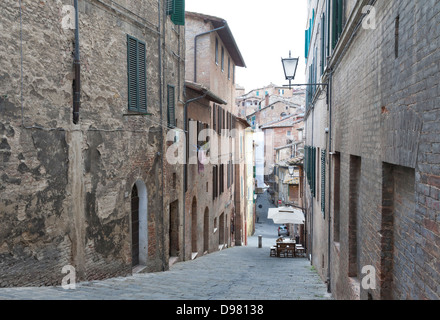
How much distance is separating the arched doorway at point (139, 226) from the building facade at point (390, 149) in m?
4.70

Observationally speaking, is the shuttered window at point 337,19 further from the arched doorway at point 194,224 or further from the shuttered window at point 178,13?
the arched doorway at point 194,224

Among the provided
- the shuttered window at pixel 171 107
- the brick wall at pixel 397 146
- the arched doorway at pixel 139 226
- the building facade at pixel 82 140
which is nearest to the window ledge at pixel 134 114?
the building facade at pixel 82 140

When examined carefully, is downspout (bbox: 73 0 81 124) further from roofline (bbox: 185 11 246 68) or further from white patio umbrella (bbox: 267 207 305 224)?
white patio umbrella (bbox: 267 207 305 224)

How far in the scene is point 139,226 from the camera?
10508mm

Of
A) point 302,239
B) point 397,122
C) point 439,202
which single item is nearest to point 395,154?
point 397,122

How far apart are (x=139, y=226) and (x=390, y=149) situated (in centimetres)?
741

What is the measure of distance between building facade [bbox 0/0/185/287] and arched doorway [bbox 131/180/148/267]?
0.08 feet

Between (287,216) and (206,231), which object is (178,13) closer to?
(206,231)

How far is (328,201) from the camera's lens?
9.91m

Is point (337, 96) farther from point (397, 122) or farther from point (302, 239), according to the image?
point (302, 239)

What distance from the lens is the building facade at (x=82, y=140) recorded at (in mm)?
6109

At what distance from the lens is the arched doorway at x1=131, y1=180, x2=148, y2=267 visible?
10234 millimetres

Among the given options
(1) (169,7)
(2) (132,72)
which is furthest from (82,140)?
(1) (169,7)

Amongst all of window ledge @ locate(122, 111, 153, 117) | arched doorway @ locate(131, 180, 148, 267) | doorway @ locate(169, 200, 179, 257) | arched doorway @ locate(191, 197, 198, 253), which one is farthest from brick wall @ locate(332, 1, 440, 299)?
arched doorway @ locate(191, 197, 198, 253)
